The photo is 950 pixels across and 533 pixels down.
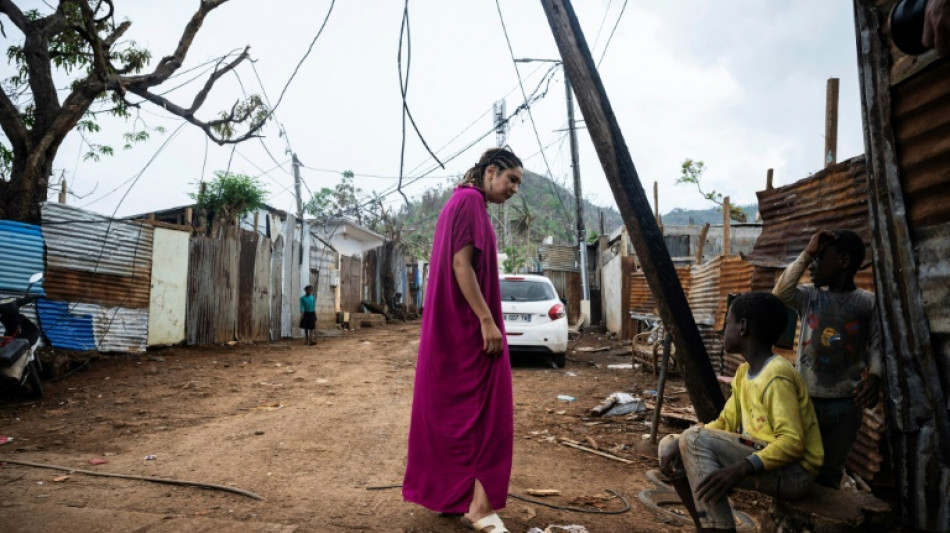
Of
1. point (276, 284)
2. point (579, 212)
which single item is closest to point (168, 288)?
point (276, 284)

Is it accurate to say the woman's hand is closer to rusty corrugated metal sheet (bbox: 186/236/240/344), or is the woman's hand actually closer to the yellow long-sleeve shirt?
the yellow long-sleeve shirt

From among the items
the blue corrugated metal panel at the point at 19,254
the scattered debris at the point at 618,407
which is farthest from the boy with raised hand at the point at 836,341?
the blue corrugated metal panel at the point at 19,254

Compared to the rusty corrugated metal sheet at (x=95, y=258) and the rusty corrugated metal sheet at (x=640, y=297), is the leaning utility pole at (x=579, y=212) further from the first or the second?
the rusty corrugated metal sheet at (x=95, y=258)

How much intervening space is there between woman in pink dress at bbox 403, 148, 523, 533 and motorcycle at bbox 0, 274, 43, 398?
16.7 ft

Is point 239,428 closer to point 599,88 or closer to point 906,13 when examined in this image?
point 599,88

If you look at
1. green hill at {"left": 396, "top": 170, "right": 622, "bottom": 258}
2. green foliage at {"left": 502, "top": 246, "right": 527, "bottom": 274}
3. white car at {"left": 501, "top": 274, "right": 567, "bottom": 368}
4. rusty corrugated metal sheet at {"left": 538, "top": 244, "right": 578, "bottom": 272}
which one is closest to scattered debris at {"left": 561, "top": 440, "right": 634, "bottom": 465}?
white car at {"left": 501, "top": 274, "right": 567, "bottom": 368}

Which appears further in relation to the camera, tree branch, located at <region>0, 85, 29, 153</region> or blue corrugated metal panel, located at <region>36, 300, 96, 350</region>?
tree branch, located at <region>0, 85, 29, 153</region>

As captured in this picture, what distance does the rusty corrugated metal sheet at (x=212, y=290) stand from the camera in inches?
423

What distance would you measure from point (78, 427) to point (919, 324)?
6.04 m

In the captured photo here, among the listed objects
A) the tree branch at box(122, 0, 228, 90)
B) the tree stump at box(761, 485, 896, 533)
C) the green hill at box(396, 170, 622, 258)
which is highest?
the green hill at box(396, 170, 622, 258)

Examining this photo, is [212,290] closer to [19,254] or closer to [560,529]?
[19,254]

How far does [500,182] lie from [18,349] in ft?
18.7

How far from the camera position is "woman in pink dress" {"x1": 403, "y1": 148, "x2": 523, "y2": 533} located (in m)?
2.61

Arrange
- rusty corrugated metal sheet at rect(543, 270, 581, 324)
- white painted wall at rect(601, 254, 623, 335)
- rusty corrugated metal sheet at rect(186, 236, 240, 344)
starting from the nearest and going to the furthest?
rusty corrugated metal sheet at rect(186, 236, 240, 344)
white painted wall at rect(601, 254, 623, 335)
rusty corrugated metal sheet at rect(543, 270, 581, 324)
